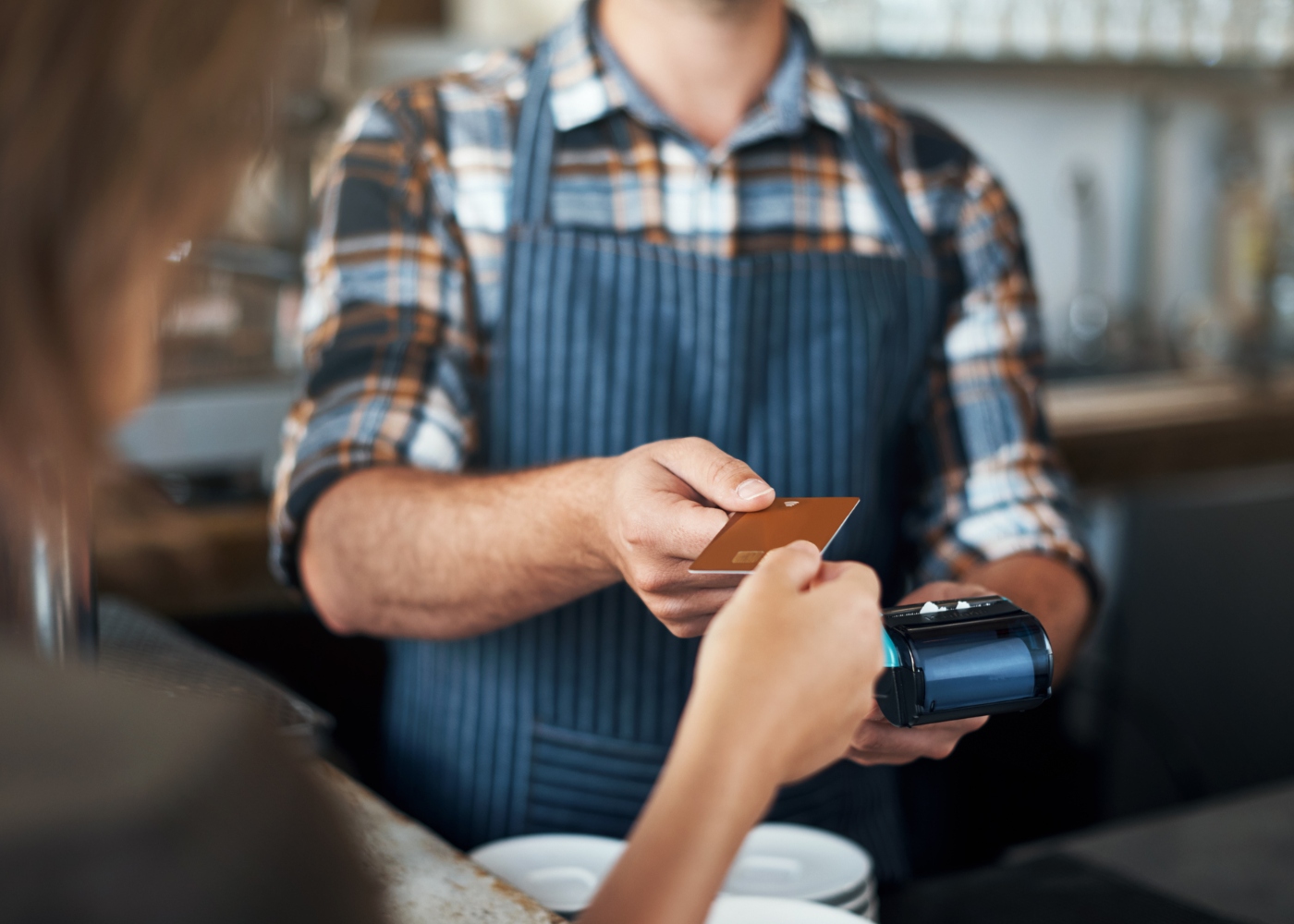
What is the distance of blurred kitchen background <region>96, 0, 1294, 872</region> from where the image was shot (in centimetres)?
197

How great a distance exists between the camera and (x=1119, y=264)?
11.3 ft

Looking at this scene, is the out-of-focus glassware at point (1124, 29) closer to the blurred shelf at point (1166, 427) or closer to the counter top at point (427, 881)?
the blurred shelf at point (1166, 427)

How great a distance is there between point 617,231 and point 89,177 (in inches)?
32.2

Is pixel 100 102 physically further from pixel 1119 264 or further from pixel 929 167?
pixel 1119 264

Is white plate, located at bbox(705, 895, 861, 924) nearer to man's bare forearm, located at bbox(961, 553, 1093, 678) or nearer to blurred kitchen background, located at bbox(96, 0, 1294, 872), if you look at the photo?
man's bare forearm, located at bbox(961, 553, 1093, 678)

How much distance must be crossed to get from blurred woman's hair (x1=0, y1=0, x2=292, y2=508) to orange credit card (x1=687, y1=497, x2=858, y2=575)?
0.30m

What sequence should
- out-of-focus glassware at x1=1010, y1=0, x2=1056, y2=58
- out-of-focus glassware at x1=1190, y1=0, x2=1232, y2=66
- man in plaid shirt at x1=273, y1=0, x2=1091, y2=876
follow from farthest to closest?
1. out-of-focus glassware at x1=1190, y1=0, x2=1232, y2=66
2. out-of-focus glassware at x1=1010, y1=0, x2=1056, y2=58
3. man in plaid shirt at x1=273, y1=0, x2=1091, y2=876

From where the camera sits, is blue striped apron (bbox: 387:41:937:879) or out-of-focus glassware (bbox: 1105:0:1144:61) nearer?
blue striped apron (bbox: 387:41:937:879)

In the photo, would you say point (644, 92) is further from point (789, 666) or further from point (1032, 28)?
point (1032, 28)

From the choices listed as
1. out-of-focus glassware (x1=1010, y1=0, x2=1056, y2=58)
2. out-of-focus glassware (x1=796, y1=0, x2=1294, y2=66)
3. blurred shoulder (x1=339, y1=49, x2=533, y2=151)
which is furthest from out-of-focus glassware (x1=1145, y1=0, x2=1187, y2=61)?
blurred shoulder (x1=339, y1=49, x2=533, y2=151)

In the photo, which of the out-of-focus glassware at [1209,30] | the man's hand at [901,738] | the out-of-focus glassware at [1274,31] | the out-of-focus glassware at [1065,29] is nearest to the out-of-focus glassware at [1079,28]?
the out-of-focus glassware at [1065,29]

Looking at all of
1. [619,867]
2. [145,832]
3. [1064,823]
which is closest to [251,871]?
[145,832]

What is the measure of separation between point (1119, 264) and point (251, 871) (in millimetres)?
3491

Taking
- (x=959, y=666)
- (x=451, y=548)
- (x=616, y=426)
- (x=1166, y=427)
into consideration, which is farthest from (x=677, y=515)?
(x=1166, y=427)
